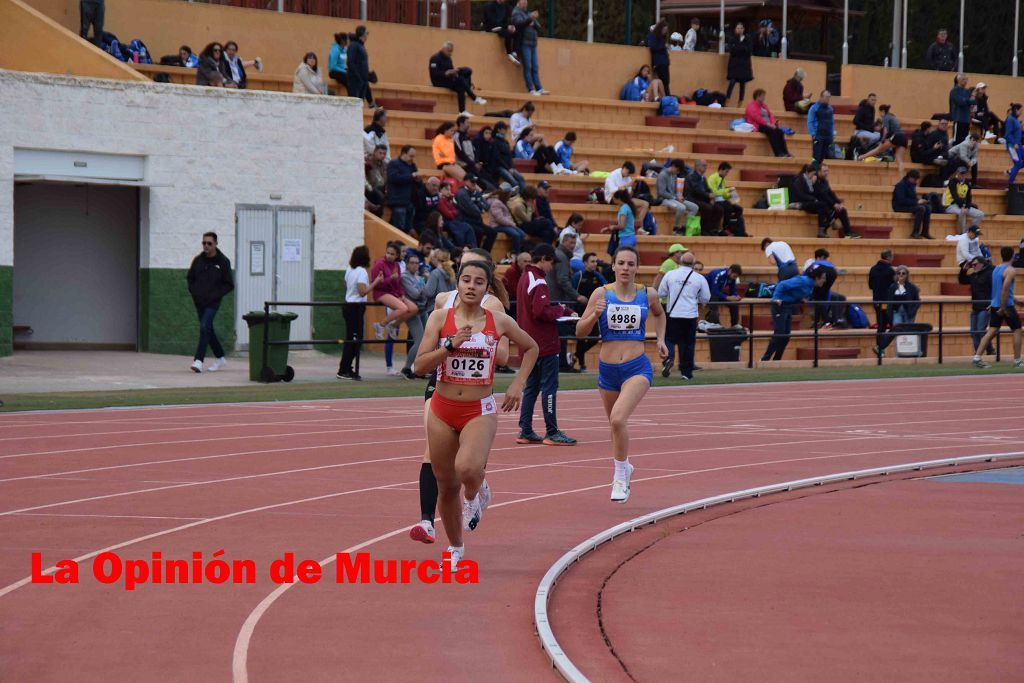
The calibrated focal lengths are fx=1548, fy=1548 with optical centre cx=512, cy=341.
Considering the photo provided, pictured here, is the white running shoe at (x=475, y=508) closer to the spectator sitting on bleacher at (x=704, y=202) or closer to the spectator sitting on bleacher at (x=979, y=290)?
the spectator sitting on bleacher at (x=979, y=290)

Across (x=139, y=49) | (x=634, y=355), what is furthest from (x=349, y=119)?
(x=634, y=355)

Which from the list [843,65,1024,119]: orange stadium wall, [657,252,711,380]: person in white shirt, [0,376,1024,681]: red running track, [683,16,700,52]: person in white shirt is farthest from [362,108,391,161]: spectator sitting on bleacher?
[843,65,1024,119]: orange stadium wall

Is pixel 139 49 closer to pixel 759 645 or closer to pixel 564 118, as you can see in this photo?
pixel 564 118

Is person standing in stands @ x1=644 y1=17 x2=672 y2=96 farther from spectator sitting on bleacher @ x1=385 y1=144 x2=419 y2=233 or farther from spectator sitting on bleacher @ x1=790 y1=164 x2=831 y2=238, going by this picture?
spectator sitting on bleacher @ x1=385 y1=144 x2=419 y2=233

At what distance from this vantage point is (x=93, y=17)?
2978 cm

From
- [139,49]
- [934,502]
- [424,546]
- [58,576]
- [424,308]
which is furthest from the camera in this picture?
[139,49]

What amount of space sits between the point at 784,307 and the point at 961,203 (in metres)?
10.9

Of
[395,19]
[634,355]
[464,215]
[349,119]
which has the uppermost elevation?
[395,19]

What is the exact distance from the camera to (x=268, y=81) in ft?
Result: 104

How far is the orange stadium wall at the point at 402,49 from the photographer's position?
106ft

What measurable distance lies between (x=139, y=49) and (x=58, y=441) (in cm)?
1727

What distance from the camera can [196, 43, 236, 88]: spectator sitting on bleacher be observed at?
28438 mm

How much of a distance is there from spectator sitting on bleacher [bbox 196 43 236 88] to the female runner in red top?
67.0 ft

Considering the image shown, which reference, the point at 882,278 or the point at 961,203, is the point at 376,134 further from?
the point at 961,203
